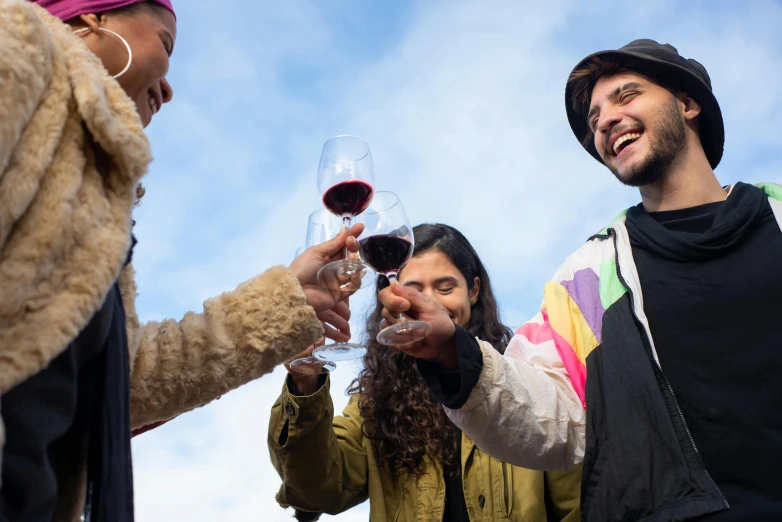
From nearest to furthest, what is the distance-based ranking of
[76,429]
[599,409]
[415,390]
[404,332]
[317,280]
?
[76,429]
[317,280]
[404,332]
[599,409]
[415,390]

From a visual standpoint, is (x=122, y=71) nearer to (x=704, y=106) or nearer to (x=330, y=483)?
(x=330, y=483)

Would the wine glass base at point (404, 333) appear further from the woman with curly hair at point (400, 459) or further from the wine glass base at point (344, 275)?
the woman with curly hair at point (400, 459)

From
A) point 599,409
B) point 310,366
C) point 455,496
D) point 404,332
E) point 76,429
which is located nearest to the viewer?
point 76,429

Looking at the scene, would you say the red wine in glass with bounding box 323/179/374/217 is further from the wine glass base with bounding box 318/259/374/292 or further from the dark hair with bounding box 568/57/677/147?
the dark hair with bounding box 568/57/677/147

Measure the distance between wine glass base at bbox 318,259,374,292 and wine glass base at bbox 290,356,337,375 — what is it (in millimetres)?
640

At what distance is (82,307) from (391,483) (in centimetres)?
258

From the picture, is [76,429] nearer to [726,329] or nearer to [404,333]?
[404,333]

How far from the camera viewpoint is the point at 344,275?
261 cm

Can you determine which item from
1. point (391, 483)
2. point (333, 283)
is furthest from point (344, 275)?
point (391, 483)

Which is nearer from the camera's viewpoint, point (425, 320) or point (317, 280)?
point (317, 280)

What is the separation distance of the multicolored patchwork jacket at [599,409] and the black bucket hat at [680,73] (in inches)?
31.0

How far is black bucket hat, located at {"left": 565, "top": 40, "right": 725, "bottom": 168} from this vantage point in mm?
3838

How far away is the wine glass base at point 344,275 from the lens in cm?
255

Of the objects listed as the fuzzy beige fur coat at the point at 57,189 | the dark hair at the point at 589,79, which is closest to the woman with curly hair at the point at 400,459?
the dark hair at the point at 589,79
